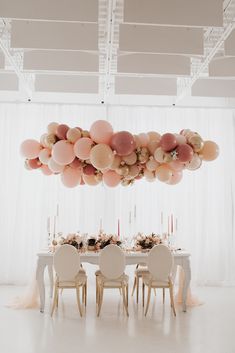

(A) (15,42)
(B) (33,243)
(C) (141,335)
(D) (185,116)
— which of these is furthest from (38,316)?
(D) (185,116)

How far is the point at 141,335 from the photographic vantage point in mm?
4711

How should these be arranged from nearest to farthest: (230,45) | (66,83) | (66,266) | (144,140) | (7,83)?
1. (230,45)
2. (66,266)
3. (144,140)
4. (66,83)
5. (7,83)

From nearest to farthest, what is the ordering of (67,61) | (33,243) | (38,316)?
(38,316) → (67,61) → (33,243)

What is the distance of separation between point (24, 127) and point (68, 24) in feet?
12.3

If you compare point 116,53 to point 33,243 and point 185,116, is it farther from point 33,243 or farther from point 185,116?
point 33,243

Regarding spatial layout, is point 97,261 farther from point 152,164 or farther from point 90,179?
point 152,164

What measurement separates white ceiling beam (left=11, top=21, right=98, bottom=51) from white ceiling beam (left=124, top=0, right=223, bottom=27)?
863 millimetres

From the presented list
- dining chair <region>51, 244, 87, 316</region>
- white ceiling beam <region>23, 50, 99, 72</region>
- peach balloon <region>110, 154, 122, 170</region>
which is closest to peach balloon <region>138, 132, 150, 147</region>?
peach balloon <region>110, 154, 122, 170</region>

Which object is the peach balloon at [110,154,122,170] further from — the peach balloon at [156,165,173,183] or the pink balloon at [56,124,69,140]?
the pink balloon at [56,124,69,140]

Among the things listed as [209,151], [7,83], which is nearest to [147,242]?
[209,151]

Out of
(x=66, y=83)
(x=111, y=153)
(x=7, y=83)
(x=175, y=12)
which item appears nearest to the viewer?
(x=175, y=12)

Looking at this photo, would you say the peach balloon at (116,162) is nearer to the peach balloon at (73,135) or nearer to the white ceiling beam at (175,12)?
the peach balloon at (73,135)

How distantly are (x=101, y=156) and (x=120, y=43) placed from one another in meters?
1.48

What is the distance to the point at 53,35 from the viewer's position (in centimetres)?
500
